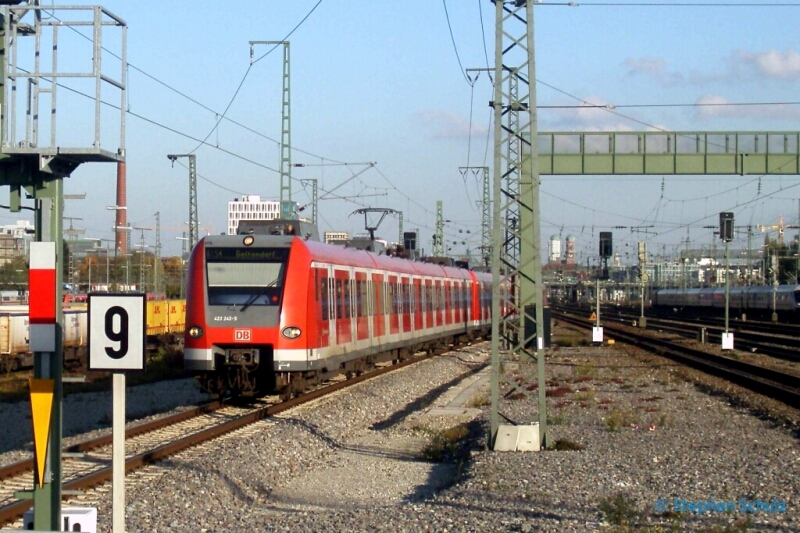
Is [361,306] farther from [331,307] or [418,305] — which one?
[418,305]

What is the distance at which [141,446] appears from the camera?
12.8 metres

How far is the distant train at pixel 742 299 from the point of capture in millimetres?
64375

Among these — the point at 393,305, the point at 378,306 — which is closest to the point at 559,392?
the point at 378,306

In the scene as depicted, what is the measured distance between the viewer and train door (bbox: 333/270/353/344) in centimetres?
1917

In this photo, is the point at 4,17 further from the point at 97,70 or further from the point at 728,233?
the point at 728,233

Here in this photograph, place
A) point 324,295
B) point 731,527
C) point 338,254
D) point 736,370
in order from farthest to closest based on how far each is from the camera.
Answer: point 736,370, point 338,254, point 324,295, point 731,527

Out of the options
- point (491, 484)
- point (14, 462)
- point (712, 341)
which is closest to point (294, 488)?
point (491, 484)

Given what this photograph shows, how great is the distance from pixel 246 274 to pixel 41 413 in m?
10.2

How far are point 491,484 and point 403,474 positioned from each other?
2404 millimetres

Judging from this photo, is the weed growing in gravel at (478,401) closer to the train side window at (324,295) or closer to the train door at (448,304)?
the train side window at (324,295)

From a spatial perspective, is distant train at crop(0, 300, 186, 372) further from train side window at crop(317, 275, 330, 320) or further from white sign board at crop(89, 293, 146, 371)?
white sign board at crop(89, 293, 146, 371)

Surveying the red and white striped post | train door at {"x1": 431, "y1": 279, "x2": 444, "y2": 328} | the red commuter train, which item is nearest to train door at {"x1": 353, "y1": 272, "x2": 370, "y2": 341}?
the red commuter train

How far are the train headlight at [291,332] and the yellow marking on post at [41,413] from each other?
9823mm

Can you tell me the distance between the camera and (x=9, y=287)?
52.8m
